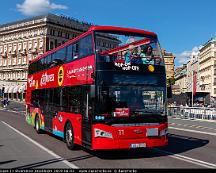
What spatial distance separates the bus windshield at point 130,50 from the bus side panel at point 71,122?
225 centimetres

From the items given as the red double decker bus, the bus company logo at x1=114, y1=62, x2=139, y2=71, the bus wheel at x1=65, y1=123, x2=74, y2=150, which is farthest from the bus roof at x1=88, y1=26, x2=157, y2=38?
the bus wheel at x1=65, y1=123, x2=74, y2=150

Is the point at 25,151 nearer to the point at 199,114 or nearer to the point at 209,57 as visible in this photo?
the point at 199,114

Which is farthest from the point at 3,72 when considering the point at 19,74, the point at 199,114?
the point at 199,114

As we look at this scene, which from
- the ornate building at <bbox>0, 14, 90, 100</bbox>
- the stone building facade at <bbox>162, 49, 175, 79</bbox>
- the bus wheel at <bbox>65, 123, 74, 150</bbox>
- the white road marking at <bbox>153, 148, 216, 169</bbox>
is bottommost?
the white road marking at <bbox>153, 148, 216, 169</bbox>

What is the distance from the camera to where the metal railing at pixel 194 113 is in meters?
32.2

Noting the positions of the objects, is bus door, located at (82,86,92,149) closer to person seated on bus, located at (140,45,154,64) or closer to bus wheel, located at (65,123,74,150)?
bus wheel, located at (65,123,74,150)

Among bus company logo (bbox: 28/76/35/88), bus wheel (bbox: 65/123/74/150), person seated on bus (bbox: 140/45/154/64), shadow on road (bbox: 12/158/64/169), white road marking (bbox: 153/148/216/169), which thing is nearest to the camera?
shadow on road (bbox: 12/158/64/169)

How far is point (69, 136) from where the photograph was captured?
12.9 metres

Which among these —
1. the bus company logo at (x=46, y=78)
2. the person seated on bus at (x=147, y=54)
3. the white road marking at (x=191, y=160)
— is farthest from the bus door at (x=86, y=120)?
the bus company logo at (x=46, y=78)

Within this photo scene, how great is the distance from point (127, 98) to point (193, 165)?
2619mm

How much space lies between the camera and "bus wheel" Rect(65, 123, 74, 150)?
12592 millimetres

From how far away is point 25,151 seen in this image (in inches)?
474

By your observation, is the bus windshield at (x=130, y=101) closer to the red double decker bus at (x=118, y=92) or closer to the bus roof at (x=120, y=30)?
the red double decker bus at (x=118, y=92)

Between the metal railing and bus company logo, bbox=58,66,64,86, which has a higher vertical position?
bus company logo, bbox=58,66,64,86
